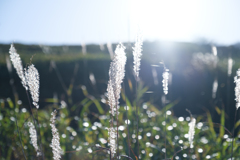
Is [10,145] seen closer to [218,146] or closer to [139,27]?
[139,27]

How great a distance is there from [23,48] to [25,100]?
20.2 ft

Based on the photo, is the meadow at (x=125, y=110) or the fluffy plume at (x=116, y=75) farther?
the meadow at (x=125, y=110)

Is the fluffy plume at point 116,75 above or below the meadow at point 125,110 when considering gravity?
above

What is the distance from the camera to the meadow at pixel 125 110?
155 cm

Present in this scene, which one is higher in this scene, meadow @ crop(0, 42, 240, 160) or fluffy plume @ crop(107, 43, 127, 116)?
fluffy plume @ crop(107, 43, 127, 116)

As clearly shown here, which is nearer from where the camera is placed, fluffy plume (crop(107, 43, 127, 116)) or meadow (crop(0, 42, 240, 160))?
fluffy plume (crop(107, 43, 127, 116))

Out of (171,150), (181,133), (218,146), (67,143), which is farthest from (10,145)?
(218,146)

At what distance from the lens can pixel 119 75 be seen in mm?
1041

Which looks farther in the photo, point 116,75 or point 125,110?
point 125,110

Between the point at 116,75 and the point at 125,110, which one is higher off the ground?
the point at 116,75

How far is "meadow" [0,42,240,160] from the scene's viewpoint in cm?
155

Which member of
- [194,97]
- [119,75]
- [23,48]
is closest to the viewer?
[119,75]

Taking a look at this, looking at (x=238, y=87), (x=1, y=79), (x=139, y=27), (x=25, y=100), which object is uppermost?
(x=139, y=27)

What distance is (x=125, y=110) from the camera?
2.79 m
